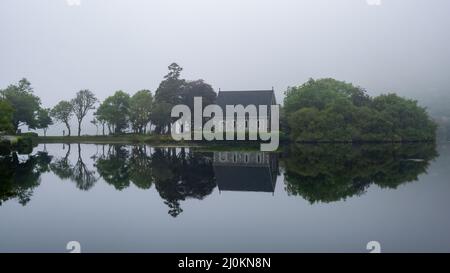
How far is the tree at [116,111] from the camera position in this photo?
241ft

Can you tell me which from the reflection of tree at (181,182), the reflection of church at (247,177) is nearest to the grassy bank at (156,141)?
the reflection of church at (247,177)

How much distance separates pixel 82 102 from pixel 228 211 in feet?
249

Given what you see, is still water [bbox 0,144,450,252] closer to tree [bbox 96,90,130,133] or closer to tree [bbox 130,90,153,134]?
tree [bbox 130,90,153,134]

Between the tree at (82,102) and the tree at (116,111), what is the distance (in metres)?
5.81

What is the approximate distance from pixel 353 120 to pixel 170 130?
30231mm

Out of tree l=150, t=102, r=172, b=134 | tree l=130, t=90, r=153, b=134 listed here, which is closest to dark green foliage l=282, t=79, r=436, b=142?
tree l=150, t=102, r=172, b=134

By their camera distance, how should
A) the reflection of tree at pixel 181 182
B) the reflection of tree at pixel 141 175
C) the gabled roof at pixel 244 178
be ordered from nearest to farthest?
the reflection of tree at pixel 181 182 → the gabled roof at pixel 244 178 → the reflection of tree at pixel 141 175

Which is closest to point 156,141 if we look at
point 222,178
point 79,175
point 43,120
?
point 43,120

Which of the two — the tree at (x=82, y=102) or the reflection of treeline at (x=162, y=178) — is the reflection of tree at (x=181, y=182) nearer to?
the reflection of treeline at (x=162, y=178)

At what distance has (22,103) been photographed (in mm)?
61281

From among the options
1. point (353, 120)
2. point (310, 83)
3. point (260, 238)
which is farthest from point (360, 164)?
point (310, 83)

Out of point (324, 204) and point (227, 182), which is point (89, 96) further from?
point (324, 204)

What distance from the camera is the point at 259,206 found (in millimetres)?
12359

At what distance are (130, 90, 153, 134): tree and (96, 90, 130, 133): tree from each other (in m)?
2.66
